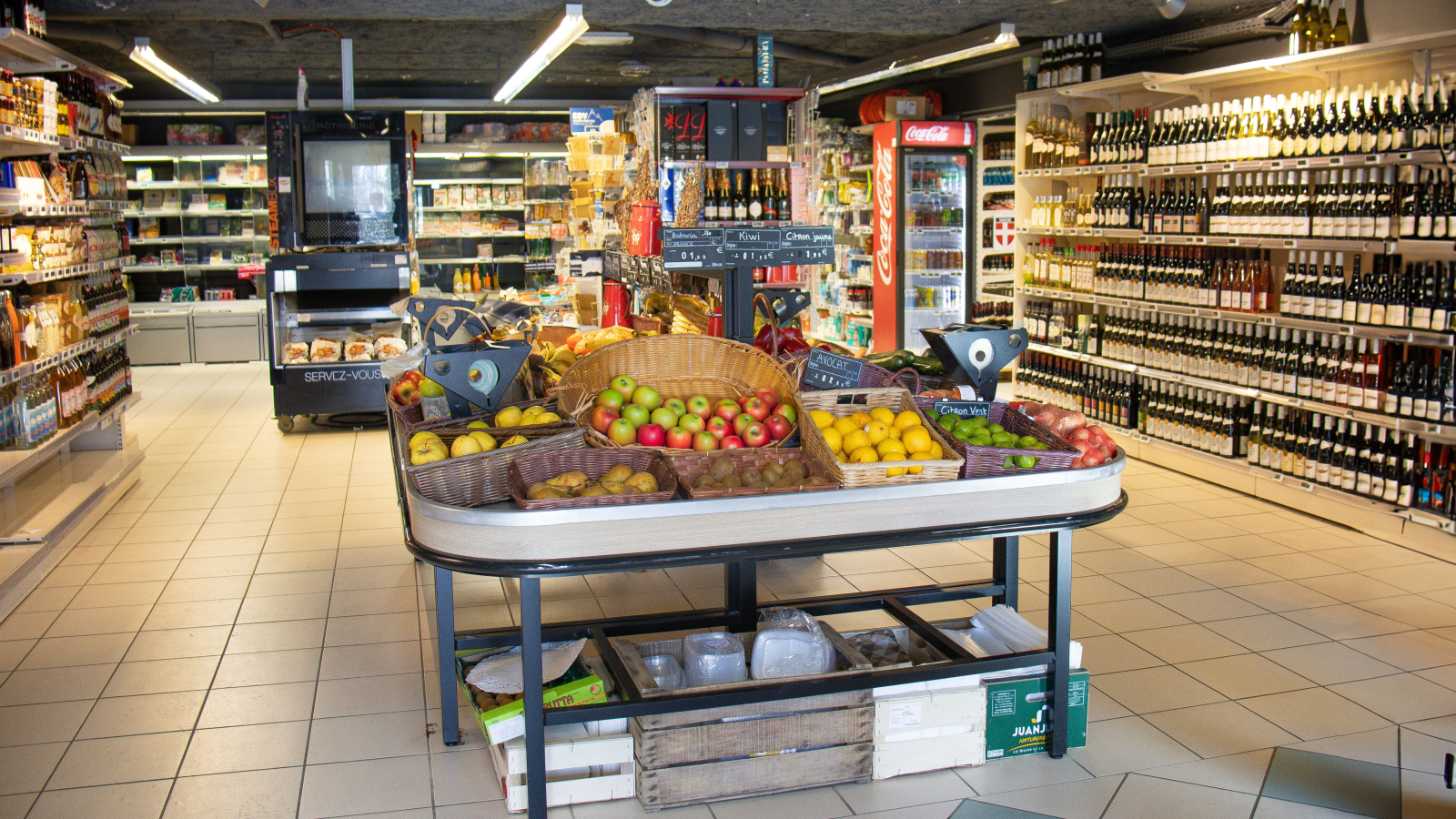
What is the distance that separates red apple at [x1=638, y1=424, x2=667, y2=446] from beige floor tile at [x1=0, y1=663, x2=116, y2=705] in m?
2.14

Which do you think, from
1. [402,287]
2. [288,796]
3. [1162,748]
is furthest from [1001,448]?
[402,287]

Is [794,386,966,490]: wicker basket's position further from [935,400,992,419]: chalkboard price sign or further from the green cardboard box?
the green cardboard box

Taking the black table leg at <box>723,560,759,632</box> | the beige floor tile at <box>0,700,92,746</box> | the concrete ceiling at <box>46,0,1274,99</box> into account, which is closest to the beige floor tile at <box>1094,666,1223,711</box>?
the black table leg at <box>723,560,759,632</box>

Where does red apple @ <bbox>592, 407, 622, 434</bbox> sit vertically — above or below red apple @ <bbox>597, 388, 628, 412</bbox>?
below

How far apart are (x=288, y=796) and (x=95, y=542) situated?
329 cm

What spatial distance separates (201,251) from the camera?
1306 centimetres

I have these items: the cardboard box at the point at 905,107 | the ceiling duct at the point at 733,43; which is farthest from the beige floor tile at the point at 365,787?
the cardboard box at the point at 905,107

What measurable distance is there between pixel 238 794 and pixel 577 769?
969 millimetres

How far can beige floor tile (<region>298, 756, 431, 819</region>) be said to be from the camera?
9.86 ft

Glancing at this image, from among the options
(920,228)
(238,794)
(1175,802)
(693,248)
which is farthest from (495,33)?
(1175,802)

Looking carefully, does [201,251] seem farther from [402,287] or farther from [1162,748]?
[1162,748]

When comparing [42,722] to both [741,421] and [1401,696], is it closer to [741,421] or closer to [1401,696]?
[741,421]

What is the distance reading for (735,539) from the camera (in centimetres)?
Result: 288

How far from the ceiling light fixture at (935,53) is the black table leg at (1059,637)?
470cm
